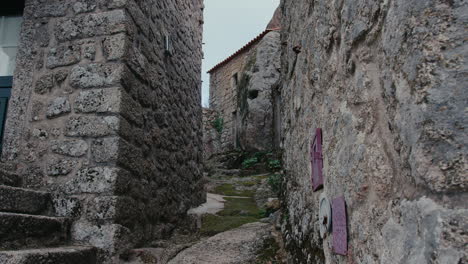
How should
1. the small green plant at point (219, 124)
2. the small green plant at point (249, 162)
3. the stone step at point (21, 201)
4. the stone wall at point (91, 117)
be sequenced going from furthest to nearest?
the small green plant at point (219, 124)
the small green plant at point (249, 162)
the stone wall at point (91, 117)
the stone step at point (21, 201)

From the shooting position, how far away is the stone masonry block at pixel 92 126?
113 inches

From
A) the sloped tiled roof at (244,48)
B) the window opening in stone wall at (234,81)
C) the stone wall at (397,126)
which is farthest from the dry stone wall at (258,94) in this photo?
the stone wall at (397,126)

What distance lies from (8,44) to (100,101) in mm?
1568

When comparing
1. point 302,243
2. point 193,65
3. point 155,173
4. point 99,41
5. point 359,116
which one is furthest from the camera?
point 193,65

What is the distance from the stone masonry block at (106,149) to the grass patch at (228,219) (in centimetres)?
177

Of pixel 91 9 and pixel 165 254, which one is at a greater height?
pixel 91 9

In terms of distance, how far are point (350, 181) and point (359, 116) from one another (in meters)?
0.21

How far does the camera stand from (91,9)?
3168 millimetres

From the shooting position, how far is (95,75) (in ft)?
9.86

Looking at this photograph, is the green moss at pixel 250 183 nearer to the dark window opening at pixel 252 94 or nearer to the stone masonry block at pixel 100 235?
the dark window opening at pixel 252 94

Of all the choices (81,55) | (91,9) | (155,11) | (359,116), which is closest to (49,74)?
(81,55)

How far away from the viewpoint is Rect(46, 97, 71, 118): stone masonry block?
3.01 m

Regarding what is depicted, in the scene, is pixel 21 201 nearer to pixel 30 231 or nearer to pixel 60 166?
pixel 30 231

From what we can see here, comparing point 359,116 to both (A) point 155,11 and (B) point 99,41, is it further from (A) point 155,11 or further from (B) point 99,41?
(A) point 155,11
